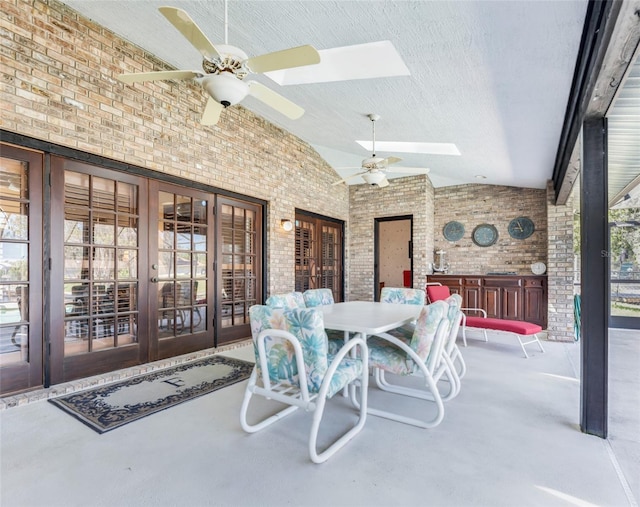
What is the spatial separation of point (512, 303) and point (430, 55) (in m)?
5.22

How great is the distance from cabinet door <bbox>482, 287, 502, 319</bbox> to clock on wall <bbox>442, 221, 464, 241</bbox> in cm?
140

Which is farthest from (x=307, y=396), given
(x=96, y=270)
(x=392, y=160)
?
(x=392, y=160)

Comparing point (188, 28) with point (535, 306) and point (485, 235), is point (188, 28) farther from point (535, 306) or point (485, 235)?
point (485, 235)

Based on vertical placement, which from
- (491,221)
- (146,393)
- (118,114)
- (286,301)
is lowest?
(146,393)

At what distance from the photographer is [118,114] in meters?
3.66

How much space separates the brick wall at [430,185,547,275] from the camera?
6824 mm

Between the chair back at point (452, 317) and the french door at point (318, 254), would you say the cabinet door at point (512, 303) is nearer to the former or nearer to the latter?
the french door at point (318, 254)

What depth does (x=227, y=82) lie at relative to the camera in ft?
7.13

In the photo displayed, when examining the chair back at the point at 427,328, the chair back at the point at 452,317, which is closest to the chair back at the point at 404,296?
the chair back at the point at 452,317

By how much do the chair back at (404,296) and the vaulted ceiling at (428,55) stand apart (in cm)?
196

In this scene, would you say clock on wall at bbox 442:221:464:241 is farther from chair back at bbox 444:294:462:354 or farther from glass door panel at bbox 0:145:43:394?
glass door panel at bbox 0:145:43:394

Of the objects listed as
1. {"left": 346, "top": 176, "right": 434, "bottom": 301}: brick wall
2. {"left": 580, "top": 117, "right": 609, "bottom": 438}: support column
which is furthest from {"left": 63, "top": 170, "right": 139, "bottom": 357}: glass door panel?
{"left": 346, "top": 176, "right": 434, "bottom": 301}: brick wall

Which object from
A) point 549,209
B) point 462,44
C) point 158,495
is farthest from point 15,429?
point 549,209

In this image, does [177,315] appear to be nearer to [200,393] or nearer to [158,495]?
[200,393]
